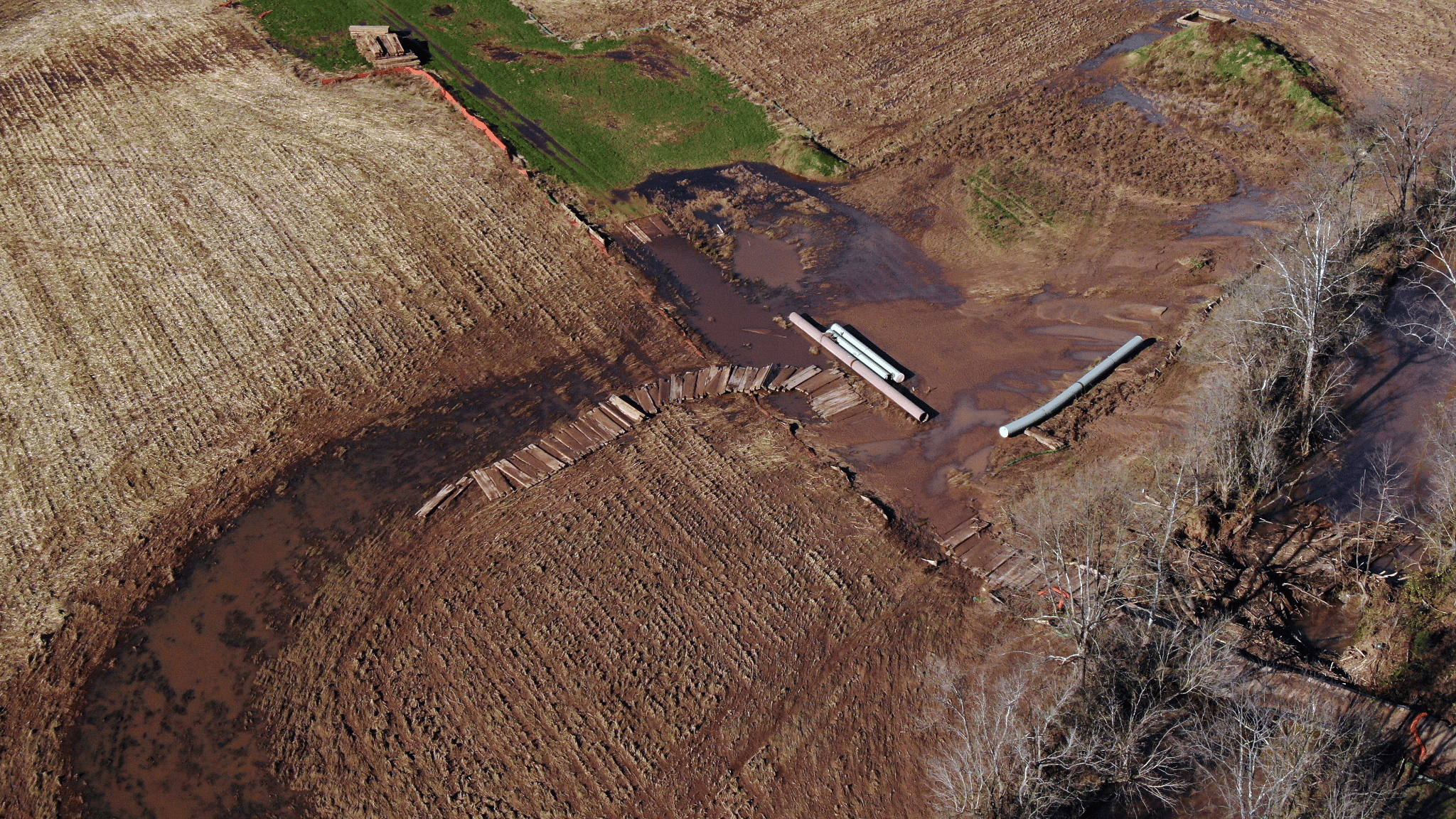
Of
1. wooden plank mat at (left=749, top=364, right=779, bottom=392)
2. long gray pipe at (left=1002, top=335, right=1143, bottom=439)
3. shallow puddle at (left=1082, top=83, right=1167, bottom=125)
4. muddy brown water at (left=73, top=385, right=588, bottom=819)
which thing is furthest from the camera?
shallow puddle at (left=1082, top=83, right=1167, bottom=125)

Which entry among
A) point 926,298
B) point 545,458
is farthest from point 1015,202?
point 545,458

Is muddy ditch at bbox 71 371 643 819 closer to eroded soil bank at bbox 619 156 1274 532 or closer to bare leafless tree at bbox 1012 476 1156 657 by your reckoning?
eroded soil bank at bbox 619 156 1274 532

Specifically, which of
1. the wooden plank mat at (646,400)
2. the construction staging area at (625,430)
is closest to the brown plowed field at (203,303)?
the construction staging area at (625,430)

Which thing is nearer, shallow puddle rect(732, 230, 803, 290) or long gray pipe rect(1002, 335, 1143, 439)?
long gray pipe rect(1002, 335, 1143, 439)

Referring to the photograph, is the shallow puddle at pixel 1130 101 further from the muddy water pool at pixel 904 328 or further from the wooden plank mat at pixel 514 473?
the wooden plank mat at pixel 514 473

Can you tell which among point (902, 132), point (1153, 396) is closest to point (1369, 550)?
point (1153, 396)

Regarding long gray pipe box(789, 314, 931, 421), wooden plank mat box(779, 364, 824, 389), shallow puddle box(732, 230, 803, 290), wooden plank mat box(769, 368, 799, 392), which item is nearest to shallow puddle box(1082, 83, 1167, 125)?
shallow puddle box(732, 230, 803, 290)

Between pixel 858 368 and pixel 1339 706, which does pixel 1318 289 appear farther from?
pixel 858 368
